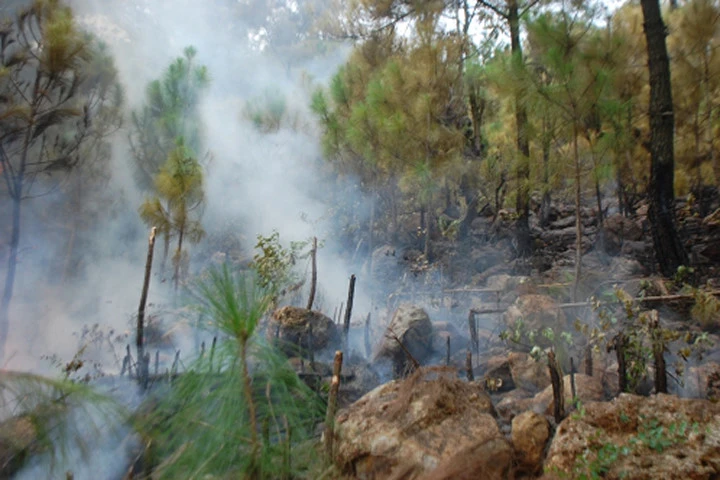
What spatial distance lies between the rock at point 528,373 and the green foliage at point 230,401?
373 centimetres

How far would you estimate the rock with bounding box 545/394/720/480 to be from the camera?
222 centimetres

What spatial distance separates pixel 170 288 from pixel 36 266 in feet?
14.5

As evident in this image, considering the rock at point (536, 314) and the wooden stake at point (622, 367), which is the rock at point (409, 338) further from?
the wooden stake at point (622, 367)

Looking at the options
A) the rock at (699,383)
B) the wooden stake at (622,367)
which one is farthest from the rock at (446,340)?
the rock at (699,383)

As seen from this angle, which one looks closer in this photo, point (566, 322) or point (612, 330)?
point (612, 330)

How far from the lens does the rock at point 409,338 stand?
6609mm

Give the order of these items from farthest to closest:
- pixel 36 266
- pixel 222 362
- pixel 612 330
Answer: pixel 36 266 < pixel 612 330 < pixel 222 362

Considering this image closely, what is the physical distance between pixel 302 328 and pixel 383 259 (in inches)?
258

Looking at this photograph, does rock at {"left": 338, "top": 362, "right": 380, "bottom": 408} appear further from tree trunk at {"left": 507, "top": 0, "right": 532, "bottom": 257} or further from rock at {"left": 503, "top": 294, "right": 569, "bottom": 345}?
tree trunk at {"left": 507, "top": 0, "right": 532, "bottom": 257}

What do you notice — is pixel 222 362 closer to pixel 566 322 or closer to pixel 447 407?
pixel 447 407

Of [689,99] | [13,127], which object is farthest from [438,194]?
[13,127]

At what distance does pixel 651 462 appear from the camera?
7.48 feet

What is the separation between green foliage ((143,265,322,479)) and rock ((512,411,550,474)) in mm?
1619

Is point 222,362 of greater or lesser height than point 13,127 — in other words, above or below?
below
